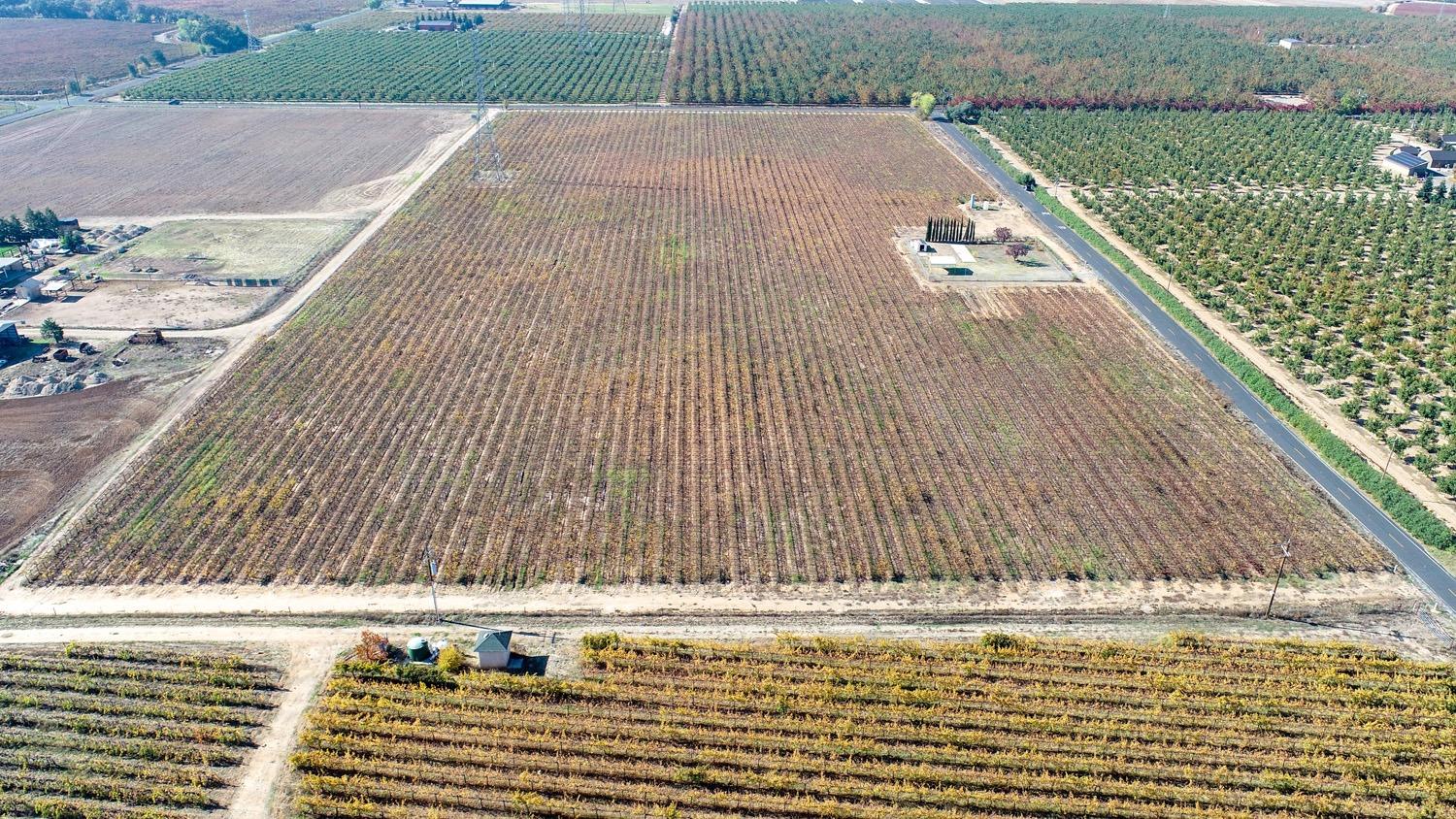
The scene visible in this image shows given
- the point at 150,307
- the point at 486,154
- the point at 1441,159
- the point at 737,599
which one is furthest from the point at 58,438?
the point at 1441,159

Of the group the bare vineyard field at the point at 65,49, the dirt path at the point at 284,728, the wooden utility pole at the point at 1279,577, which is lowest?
the dirt path at the point at 284,728

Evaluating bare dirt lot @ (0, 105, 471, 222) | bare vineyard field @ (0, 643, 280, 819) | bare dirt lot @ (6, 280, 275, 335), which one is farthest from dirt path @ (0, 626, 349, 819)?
bare dirt lot @ (0, 105, 471, 222)

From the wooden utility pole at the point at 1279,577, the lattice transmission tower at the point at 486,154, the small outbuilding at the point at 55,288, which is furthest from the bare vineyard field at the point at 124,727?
the lattice transmission tower at the point at 486,154

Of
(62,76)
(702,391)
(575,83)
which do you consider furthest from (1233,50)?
(62,76)

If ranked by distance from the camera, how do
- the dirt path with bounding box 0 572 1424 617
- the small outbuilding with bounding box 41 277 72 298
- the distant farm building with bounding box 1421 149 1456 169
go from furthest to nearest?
the distant farm building with bounding box 1421 149 1456 169 → the small outbuilding with bounding box 41 277 72 298 → the dirt path with bounding box 0 572 1424 617

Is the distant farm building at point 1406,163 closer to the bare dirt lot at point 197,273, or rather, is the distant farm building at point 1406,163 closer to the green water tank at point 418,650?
the bare dirt lot at point 197,273

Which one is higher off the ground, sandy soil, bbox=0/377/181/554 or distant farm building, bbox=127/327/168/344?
distant farm building, bbox=127/327/168/344

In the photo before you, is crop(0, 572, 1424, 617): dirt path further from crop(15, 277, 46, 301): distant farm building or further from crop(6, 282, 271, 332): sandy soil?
crop(15, 277, 46, 301): distant farm building
